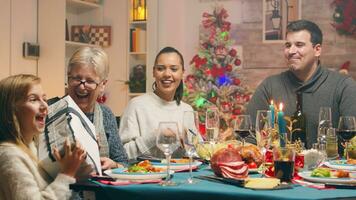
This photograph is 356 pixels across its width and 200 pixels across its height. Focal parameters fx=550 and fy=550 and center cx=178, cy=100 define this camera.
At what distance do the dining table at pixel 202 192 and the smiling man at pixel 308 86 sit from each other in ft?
5.68

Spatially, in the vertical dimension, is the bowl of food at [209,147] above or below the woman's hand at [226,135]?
below

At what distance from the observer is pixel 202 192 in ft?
5.67

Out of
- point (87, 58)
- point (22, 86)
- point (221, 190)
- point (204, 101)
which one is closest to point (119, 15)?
point (204, 101)

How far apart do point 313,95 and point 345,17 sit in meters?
1.89

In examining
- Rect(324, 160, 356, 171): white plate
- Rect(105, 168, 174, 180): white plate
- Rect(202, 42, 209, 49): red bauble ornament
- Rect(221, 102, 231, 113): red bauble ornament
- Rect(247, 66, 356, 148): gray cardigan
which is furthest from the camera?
Rect(202, 42, 209, 49): red bauble ornament

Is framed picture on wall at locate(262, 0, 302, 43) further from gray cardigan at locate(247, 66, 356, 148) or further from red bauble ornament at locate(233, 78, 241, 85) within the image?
gray cardigan at locate(247, 66, 356, 148)

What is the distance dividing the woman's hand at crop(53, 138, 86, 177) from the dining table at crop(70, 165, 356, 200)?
58 mm

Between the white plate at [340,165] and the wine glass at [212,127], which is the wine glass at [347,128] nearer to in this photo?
the white plate at [340,165]

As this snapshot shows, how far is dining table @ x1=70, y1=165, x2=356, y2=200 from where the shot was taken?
1666mm

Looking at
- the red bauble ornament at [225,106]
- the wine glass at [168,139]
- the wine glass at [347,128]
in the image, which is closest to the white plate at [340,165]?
the wine glass at [347,128]

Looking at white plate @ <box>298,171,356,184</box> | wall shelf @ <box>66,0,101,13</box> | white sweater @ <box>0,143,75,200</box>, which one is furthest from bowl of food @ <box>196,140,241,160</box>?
wall shelf @ <box>66,0,101,13</box>

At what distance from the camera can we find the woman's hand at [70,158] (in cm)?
193

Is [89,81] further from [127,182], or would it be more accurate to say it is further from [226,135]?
[127,182]

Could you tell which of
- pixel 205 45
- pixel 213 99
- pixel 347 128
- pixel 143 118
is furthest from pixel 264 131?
pixel 205 45
